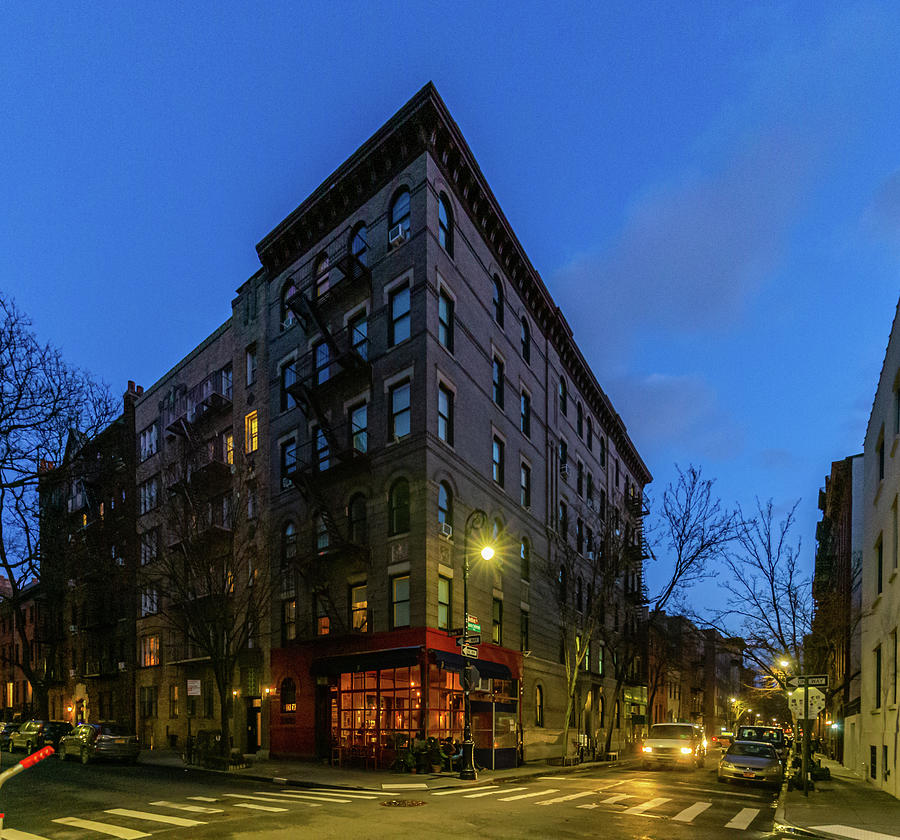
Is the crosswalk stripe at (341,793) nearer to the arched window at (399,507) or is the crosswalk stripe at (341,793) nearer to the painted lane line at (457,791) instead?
the painted lane line at (457,791)

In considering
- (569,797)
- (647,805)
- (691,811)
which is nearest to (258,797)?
(569,797)

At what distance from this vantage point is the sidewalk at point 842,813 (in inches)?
478

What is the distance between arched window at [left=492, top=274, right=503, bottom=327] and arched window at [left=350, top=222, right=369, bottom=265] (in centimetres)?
640

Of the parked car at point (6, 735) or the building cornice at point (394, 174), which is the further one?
the parked car at point (6, 735)

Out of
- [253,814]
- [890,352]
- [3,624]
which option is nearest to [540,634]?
[890,352]

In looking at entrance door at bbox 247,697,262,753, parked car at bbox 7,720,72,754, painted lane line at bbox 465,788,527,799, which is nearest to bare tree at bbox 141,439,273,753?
entrance door at bbox 247,697,262,753

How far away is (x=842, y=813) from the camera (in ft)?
47.6

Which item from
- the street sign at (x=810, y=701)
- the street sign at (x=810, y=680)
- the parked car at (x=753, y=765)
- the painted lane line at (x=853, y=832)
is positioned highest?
the street sign at (x=810, y=680)

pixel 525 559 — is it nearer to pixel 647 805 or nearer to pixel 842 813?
pixel 647 805

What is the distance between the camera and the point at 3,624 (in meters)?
65.2

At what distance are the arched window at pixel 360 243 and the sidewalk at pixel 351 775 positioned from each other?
60.9ft

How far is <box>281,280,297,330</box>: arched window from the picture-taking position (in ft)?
109

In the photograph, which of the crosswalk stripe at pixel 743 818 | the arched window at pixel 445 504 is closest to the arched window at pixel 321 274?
the arched window at pixel 445 504

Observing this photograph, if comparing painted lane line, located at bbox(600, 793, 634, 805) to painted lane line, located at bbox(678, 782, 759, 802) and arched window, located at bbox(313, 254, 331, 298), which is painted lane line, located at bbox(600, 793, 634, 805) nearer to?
painted lane line, located at bbox(678, 782, 759, 802)
